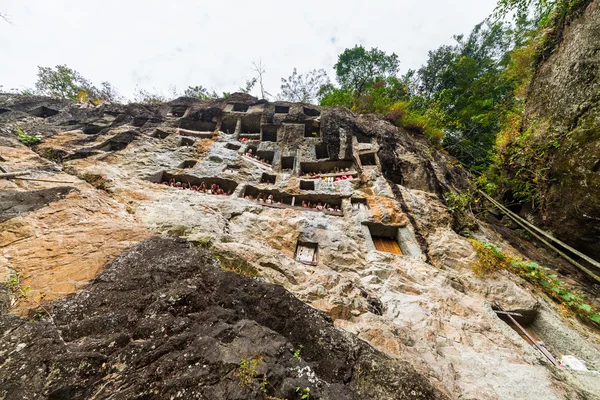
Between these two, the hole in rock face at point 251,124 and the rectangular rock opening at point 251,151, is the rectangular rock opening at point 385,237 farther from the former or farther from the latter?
the hole in rock face at point 251,124

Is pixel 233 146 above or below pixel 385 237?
above

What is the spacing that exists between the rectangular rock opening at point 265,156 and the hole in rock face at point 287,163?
730 mm

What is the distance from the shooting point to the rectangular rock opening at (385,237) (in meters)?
7.43

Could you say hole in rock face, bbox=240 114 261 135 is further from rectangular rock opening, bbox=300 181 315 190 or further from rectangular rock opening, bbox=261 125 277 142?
rectangular rock opening, bbox=300 181 315 190

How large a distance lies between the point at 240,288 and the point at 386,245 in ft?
19.9

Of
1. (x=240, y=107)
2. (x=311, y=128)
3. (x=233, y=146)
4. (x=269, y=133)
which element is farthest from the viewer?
(x=240, y=107)

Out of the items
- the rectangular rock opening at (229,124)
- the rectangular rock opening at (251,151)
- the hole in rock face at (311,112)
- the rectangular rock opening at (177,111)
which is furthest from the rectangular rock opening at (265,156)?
the rectangular rock opening at (177,111)

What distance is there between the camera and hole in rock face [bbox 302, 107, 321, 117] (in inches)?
586

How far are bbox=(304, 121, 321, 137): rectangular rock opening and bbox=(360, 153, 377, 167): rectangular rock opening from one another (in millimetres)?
3646

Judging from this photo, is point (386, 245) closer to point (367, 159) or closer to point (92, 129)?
point (367, 159)

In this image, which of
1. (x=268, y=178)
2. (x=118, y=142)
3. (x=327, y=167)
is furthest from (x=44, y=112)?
(x=327, y=167)

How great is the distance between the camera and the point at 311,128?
46.1 ft

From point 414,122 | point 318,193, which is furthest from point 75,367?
point 414,122

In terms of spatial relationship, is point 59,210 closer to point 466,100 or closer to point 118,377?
point 118,377
